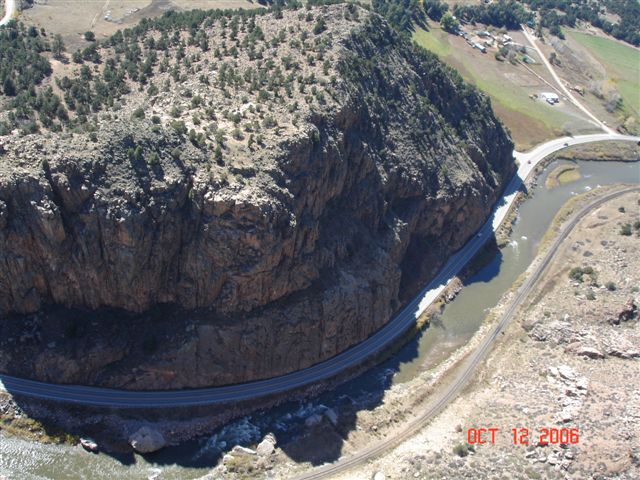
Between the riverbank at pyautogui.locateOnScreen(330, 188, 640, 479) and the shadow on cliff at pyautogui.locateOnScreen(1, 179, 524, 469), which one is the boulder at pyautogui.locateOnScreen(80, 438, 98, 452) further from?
the riverbank at pyautogui.locateOnScreen(330, 188, 640, 479)

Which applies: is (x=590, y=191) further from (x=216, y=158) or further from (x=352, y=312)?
(x=216, y=158)

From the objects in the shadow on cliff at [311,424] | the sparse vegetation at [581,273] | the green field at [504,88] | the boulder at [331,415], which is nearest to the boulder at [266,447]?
Result: the shadow on cliff at [311,424]

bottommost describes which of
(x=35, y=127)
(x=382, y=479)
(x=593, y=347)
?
(x=382, y=479)

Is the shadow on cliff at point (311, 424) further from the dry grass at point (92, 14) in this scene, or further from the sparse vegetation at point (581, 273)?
the dry grass at point (92, 14)

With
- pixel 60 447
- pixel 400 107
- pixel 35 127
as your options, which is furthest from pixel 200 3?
pixel 60 447

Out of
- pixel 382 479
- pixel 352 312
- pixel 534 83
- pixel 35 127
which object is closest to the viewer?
pixel 382 479

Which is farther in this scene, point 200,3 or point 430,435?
point 200,3

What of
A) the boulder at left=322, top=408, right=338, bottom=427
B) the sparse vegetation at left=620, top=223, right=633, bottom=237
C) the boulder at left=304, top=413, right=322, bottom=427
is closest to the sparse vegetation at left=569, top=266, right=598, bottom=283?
the sparse vegetation at left=620, top=223, right=633, bottom=237

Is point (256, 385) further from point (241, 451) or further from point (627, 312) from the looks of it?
point (627, 312)
